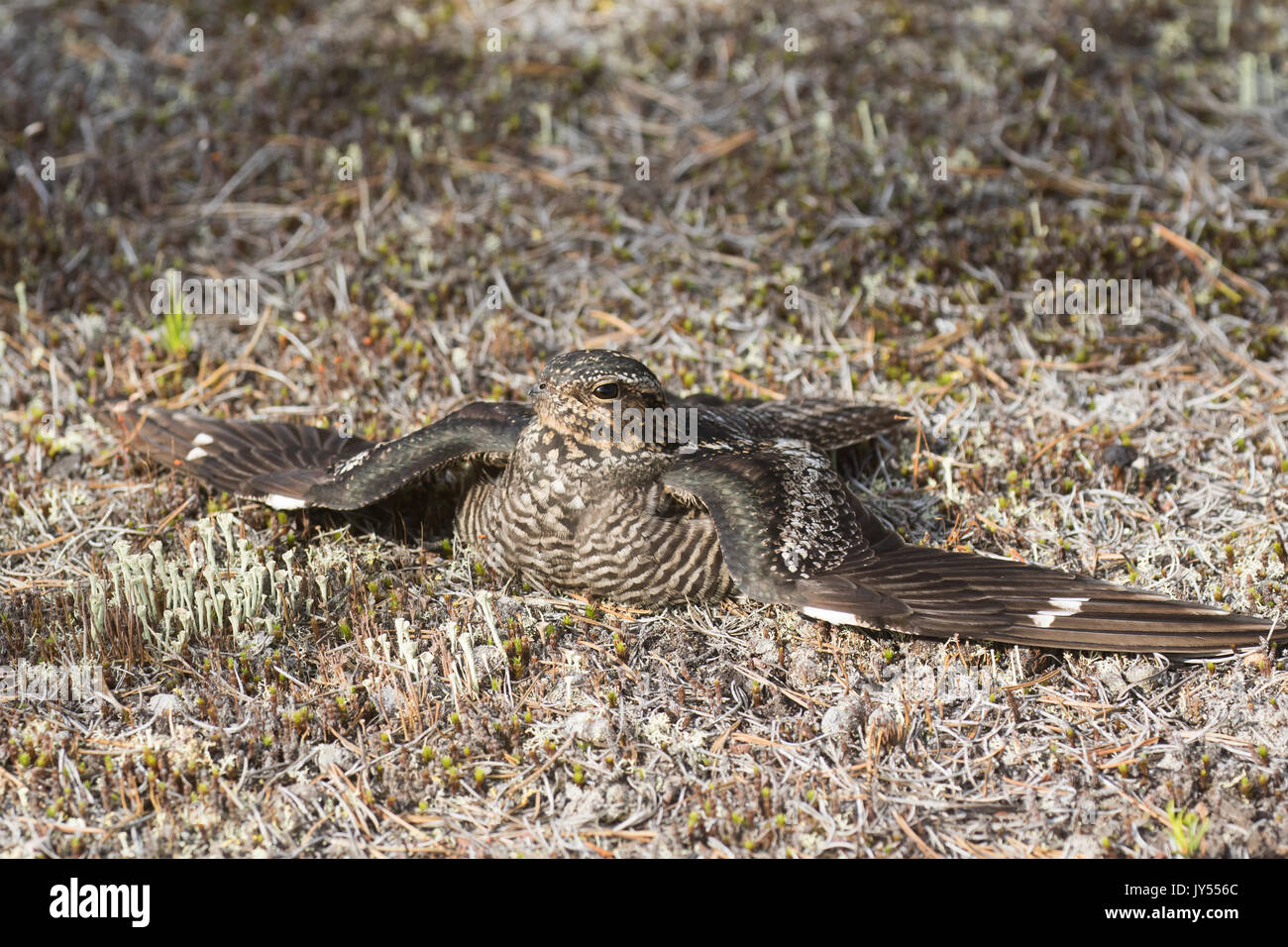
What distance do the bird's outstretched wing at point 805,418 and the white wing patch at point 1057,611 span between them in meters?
1.47

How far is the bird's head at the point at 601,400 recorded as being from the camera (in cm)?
494

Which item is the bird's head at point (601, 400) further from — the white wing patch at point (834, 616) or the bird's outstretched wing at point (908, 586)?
the white wing patch at point (834, 616)

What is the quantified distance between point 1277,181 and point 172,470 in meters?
6.94

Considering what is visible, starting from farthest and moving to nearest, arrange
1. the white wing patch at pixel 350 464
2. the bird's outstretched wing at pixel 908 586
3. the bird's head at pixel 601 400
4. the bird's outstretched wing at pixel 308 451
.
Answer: the white wing patch at pixel 350 464, the bird's outstretched wing at pixel 308 451, the bird's head at pixel 601 400, the bird's outstretched wing at pixel 908 586

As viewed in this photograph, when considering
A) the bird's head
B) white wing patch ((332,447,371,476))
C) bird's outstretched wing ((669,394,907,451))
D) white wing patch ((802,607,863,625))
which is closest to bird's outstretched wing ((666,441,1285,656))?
white wing patch ((802,607,863,625))

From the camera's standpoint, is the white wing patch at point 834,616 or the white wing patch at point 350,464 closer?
the white wing patch at point 834,616

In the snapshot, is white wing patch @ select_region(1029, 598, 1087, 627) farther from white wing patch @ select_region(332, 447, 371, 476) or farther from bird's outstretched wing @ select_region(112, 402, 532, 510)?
white wing patch @ select_region(332, 447, 371, 476)

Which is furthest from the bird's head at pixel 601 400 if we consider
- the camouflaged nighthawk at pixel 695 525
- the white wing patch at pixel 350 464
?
the white wing patch at pixel 350 464

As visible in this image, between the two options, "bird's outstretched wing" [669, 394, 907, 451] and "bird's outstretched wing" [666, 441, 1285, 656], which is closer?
"bird's outstretched wing" [666, 441, 1285, 656]

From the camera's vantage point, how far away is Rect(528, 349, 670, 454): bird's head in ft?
16.2

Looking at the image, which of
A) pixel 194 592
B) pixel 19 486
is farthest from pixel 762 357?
pixel 19 486

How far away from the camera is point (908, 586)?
15.9 feet

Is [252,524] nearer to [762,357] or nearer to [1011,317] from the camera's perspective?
[762,357]

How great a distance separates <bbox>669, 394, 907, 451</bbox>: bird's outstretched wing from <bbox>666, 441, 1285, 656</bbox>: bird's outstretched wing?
61cm
